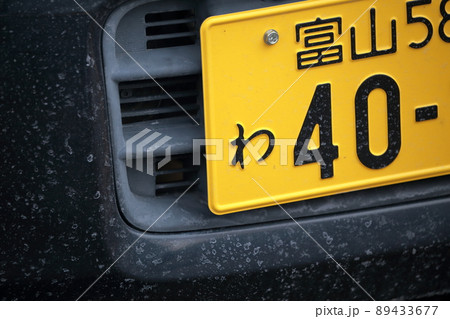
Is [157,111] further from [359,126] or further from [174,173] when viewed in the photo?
[359,126]

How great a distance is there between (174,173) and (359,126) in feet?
1.13

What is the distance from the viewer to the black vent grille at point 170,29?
1283 mm

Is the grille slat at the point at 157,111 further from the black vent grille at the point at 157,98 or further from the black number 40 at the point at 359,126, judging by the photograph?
the black number 40 at the point at 359,126

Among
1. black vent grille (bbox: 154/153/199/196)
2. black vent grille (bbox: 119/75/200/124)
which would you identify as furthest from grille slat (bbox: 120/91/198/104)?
black vent grille (bbox: 154/153/199/196)

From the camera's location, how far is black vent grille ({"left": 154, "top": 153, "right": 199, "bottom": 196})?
54.0 inches

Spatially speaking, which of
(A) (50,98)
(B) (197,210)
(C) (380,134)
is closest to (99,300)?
(B) (197,210)

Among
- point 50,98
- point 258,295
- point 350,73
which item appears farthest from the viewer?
point 258,295

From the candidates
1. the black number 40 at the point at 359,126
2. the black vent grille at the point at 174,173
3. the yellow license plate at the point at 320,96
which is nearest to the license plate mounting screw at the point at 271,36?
the yellow license plate at the point at 320,96

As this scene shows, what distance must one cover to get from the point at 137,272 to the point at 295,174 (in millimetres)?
322

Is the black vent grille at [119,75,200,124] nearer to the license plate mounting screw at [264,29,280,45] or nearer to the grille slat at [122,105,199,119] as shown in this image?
the grille slat at [122,105,199,119]

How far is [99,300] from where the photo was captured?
4.47 ft

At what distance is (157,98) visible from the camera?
1.31m

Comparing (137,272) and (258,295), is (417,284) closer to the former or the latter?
(258,295)

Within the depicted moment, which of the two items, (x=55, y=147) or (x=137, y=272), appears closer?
(x=55, y=147)
